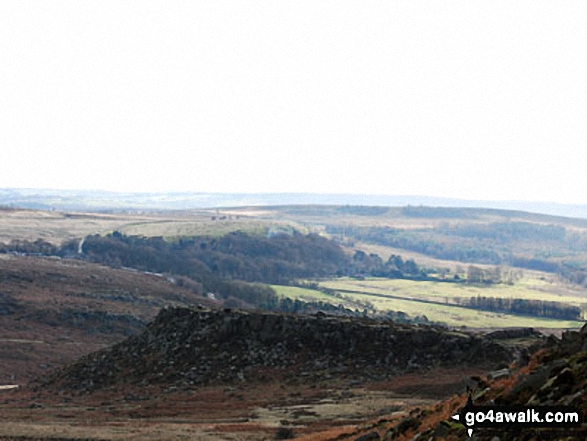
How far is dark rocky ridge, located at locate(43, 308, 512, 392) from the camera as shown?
66.6m

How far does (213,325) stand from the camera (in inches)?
3012

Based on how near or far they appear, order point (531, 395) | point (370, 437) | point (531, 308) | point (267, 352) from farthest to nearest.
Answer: point (531, 308), point (267, 352), point (370, 437), point (531, 395)

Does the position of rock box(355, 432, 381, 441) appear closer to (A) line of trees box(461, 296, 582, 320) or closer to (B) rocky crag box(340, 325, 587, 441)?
(B) rocky crag box(340, 325, 587, 441)

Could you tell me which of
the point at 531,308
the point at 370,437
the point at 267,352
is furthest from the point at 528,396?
the point at 531,308

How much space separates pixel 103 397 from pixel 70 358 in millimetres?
46187

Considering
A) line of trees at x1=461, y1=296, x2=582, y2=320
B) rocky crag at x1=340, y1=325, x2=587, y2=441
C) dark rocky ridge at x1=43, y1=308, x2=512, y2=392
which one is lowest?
line of trees at x1=461, y1=296, x2=582, y2=320

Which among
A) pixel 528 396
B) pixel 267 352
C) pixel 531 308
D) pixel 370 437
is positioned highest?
pixel 528 396

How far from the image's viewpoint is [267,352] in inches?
2815

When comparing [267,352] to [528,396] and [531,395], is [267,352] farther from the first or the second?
[531,395]

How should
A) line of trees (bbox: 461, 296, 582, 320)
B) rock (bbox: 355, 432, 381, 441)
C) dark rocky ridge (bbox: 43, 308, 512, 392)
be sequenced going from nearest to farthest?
→ rock (bbox: 355, 432, 381, 441) < dark rocky ridge (bbox: 43, 308, 512, 392) < line of trees (bbox: 461, 296, 582, 320)

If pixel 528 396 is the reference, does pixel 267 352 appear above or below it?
below

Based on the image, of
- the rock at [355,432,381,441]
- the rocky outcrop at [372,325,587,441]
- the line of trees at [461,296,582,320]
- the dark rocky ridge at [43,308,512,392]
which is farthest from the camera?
the line of trees at [461,296,582,320]

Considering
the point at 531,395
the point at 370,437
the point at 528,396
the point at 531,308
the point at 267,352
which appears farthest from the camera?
A: the point at 531,308

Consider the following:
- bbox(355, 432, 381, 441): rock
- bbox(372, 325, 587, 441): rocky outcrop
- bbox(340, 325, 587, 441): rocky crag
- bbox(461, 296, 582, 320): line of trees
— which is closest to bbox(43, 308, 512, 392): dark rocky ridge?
bbox(355, 432, 381, 441): rock
